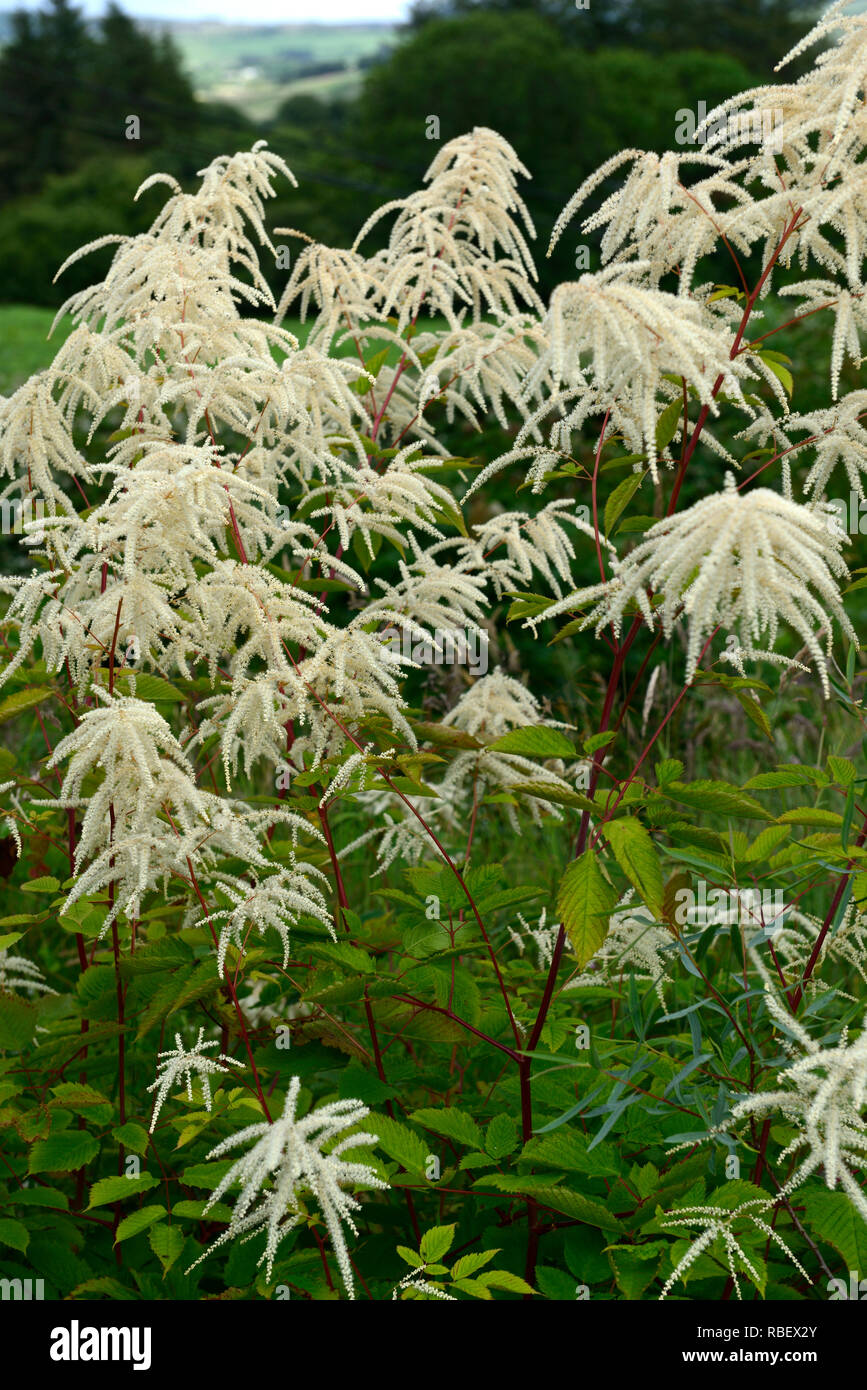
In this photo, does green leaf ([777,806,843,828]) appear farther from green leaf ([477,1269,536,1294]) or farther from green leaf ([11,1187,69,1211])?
green leaf ([11,1187,69,1211])

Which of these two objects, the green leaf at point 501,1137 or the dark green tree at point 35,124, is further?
the dark green tree at point 35,124

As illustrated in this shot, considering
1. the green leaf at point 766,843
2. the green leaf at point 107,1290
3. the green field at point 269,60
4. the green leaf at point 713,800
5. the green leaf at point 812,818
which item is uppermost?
the green field at point 269,60

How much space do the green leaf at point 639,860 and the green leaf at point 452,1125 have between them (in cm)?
69

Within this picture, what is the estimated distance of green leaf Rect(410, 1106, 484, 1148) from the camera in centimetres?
268

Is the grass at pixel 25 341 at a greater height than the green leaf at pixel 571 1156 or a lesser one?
greater

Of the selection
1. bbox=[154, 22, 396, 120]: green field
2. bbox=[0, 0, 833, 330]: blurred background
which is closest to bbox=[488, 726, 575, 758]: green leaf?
bbox=[0, 0, 833, 330]: blurred background

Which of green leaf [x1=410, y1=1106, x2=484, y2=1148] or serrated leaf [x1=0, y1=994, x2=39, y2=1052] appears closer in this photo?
green leaf [x1=410, y1=1106, x2=484, y2=1148]

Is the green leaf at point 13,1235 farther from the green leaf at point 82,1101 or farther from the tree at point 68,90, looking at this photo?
the tree at point 68,90

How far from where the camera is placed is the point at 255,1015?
12.4 feet

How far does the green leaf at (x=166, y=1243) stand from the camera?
2.62 m

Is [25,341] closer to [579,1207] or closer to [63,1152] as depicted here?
[63,1152]

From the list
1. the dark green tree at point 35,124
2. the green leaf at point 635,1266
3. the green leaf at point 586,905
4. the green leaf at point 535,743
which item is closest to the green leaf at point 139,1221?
the green leaf at point 635,1266

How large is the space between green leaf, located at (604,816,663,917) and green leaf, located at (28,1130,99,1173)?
1381 mm

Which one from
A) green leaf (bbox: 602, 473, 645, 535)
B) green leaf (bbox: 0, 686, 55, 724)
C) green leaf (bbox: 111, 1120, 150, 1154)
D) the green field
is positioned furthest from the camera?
the green field
